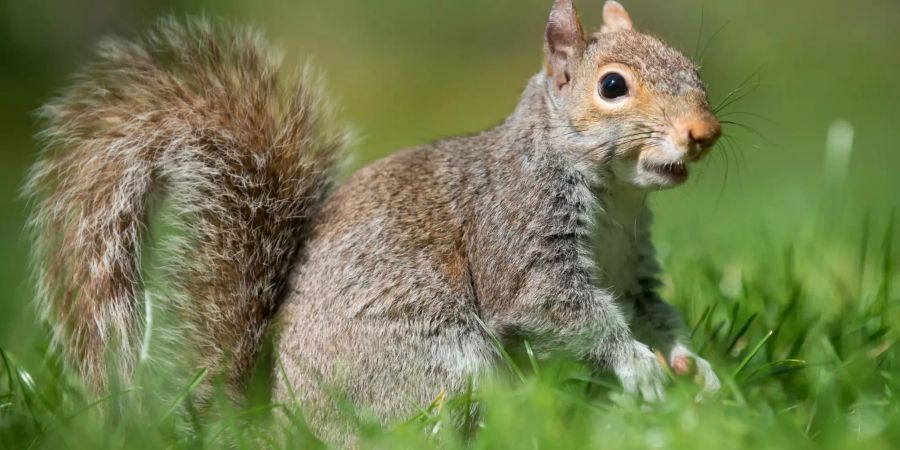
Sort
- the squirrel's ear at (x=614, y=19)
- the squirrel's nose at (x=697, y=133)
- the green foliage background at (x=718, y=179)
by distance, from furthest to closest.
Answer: the squirrel's ear at (x=614, y=19) < the squirrel's nose at (x=697, y=133) < the green foliage background at (x=718, y=179)

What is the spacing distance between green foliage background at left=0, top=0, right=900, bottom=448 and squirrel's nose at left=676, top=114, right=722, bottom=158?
0.25 m

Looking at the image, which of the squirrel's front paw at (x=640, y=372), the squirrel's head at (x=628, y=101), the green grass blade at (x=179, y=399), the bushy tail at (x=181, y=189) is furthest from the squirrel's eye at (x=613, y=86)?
the green grass blade at (x=179, y=399)

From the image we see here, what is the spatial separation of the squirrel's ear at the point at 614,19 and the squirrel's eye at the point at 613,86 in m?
0.27

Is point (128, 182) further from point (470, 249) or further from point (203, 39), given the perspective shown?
point (470, 249)

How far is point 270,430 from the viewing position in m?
1.85

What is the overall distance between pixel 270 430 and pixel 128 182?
58cm

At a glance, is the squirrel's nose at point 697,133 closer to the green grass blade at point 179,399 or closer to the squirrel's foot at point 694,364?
the squirrel's foot at point 694,364

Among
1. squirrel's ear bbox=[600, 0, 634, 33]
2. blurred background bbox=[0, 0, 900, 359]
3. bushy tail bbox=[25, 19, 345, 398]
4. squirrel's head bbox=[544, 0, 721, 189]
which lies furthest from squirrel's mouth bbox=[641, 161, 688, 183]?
blurred background bbox=[0, 0, 900, 359]

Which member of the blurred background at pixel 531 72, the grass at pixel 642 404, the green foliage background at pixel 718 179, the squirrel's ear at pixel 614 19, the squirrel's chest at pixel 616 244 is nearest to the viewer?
the grass at pixel 642 404

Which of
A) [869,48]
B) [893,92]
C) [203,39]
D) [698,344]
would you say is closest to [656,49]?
[698,344]

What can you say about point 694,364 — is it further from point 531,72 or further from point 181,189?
point 531,72

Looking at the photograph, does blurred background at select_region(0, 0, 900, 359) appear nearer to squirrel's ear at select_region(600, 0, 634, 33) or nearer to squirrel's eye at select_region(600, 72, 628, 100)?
squirrel's ear at select_region(600, 0, 634, 33)

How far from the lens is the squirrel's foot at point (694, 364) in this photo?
1.92 metres

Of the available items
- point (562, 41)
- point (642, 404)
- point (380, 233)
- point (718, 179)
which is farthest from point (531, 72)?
point (642, 404)
